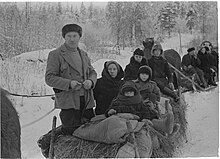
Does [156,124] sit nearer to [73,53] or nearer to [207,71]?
[73,53]

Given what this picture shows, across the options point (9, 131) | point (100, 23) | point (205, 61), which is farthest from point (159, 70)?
point (9, 131)

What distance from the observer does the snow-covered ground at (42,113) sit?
3002 mm

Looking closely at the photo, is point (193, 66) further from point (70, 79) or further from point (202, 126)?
point (70, 79)

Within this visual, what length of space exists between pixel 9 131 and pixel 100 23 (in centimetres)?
251

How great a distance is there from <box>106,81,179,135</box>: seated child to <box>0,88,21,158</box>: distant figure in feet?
A: 2.05

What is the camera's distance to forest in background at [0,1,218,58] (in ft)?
10.7

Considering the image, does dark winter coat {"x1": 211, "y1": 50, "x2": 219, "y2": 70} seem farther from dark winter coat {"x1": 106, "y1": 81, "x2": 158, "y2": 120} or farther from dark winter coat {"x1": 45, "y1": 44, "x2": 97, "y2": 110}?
dark winter coat {"x1": 45, "y1": 44, "x2": 97, "y2": 110}

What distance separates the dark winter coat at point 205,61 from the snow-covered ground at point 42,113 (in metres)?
0.55

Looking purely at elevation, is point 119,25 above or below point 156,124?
above

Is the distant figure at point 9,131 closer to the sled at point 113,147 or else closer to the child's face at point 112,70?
the sled at point 113,147

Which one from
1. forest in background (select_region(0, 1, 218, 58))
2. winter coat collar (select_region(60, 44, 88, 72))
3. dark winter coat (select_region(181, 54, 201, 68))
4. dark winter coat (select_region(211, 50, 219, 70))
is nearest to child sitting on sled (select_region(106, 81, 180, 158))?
winter coat collar (select_region(60, 44, 88, 72))

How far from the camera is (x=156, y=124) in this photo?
2350mm

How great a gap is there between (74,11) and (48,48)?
30.4 inches

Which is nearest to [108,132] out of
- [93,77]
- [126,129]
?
[126,129]
